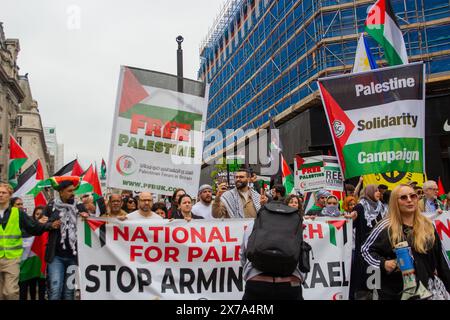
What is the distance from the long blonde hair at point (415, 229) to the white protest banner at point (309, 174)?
29.4 ft

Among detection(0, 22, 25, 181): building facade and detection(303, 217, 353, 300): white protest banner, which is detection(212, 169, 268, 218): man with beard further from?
detection(0, 22, 25, 181): building facade

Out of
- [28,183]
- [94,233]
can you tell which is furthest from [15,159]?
[94,233]

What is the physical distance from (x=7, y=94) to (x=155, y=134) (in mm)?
54642

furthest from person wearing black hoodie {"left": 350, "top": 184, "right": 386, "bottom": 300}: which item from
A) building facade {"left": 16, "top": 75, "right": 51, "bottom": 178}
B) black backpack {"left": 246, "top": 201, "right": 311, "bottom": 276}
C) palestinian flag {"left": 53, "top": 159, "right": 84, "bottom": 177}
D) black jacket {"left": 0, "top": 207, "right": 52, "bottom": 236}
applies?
building facade {"left": 16, "top": 75, "right": 51, "bottom": 178}

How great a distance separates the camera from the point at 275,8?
3566 cm

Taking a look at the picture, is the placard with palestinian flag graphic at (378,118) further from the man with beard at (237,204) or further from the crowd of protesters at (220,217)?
the man with beard at (237,204)

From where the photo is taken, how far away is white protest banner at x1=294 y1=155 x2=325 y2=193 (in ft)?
42.0

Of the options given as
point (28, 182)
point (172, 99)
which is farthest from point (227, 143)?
point (172, 99)

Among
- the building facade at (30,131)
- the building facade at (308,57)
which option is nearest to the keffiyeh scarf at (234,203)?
the building facade at (308,57)

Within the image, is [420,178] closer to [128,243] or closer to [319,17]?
[128,243]

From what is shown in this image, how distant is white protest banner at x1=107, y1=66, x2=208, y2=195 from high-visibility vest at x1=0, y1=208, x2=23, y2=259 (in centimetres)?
117

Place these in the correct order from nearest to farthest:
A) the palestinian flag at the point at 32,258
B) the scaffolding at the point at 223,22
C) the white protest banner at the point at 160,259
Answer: the white protest banner at the point at 160,259 → the palestinian flag at the point at 32,258 → the scaffolding at the point at 223,22

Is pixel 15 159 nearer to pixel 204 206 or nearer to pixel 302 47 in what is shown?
pixel 204 206

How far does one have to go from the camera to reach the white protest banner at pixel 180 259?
5504 millimetres
